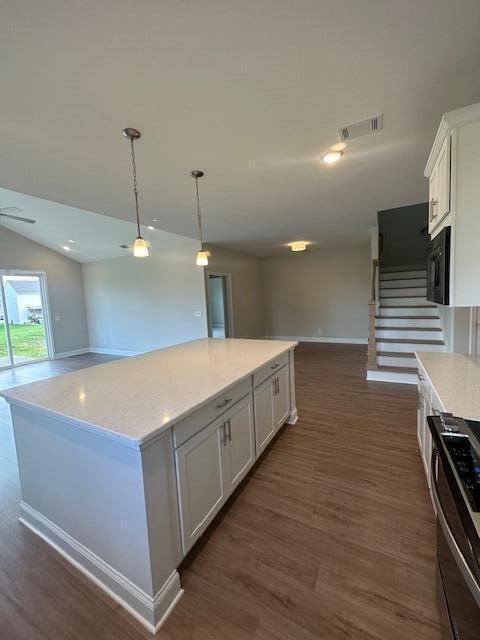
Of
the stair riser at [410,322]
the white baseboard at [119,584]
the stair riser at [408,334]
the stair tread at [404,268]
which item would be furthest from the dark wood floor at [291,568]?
the stair tread at [404,268]

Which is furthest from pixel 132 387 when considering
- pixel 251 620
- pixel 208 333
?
pixel 208 333

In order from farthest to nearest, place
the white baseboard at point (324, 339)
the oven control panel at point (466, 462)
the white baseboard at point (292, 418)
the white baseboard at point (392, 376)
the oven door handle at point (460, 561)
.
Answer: the white baseboard at point (324, 339) < the white baseboard at point (392, 376) < the white baseboard at point (292, 418) < the oven control panel at point (466, 462) < the oven door handle at point (460, 561)

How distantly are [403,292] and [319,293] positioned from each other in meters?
2.26

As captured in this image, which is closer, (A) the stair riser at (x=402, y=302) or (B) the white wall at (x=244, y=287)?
(A) the stair riser at (x=402, y=302)

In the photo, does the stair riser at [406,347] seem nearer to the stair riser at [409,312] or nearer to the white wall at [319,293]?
the stair riser at [409,312]

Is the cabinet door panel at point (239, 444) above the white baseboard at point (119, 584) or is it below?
above

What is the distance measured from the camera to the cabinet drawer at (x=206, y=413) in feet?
4.36

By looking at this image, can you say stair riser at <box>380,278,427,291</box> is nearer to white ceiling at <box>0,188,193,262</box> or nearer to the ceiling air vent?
white ceiling at <box>0,188,193,262</box>

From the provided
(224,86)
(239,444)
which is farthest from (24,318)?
(224,86)

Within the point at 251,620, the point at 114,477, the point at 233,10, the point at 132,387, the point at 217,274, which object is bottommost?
the point at 251,620

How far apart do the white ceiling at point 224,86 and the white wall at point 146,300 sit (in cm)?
318

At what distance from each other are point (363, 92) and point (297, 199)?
5.94ft

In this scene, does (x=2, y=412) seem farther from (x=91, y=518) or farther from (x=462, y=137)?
(x=462, y=137)

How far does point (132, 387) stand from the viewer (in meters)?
1.68
